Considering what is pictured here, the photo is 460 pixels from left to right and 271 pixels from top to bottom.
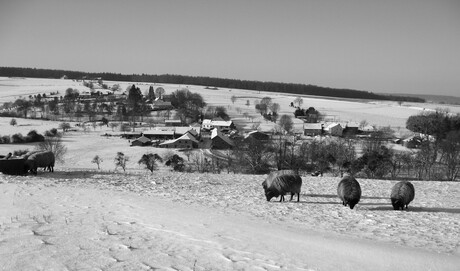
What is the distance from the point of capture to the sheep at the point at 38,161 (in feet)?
71.3

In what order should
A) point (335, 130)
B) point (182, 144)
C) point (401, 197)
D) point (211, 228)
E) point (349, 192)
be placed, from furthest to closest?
point (335, 130) < point (182, 144) < point (349, 192) < point (401, 197) < point (211, 228)

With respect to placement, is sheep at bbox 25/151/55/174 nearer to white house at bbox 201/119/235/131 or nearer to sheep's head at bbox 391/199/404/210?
sheep's head at bbox 391/199/404/210

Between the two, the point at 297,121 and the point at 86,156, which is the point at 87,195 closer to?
the point at 86,156

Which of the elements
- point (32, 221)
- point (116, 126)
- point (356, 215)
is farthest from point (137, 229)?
point (116, 126)

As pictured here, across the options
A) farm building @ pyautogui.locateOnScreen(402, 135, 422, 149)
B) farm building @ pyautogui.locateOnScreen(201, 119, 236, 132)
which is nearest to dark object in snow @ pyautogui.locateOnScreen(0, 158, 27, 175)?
farm building @ pyautogui.locateOnScreen(402, 135, 422, 149)

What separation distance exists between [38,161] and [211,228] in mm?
18278

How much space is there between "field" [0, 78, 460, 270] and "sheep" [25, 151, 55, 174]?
2867mm

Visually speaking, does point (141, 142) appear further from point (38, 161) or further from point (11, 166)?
point (11, 166)

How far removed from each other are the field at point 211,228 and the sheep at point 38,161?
2867 millimetres

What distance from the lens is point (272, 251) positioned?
7.71 m

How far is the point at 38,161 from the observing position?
2286cm

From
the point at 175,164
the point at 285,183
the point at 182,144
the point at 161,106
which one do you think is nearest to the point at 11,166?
the point at 285,183

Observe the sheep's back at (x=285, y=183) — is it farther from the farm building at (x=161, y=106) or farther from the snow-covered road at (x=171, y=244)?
the farm building at (x=161, y=106)

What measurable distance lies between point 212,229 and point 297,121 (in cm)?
10766
